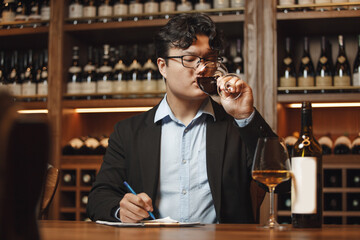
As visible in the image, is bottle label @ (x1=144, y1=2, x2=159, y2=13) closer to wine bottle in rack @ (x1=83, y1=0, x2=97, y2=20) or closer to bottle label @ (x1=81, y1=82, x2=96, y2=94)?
wine bottle in rack @ (x1=83, y1=0, x2=97, y2=20)

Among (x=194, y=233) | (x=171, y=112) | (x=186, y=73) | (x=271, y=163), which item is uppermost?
(x=186, y=73)

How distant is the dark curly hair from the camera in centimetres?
188

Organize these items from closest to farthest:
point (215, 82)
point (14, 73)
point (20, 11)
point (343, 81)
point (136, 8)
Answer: point (215, 82) < point (343, 81) < point (136, 8) < point (20, 11) < point (14, 73)

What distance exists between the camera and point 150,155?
69.9 inches

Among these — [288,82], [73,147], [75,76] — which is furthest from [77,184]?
[288,82]

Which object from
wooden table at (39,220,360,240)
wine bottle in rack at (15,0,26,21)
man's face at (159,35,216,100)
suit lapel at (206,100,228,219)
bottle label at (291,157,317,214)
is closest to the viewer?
wooden table at (39,220,360,240)

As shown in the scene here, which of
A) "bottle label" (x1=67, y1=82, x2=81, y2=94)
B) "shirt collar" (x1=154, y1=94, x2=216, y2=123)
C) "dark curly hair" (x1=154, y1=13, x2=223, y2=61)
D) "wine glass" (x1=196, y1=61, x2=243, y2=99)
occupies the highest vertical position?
"dark curly hair" (x1=154, y1=13, x2=223, y2=61)

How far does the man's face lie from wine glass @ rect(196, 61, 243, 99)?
10 centimetres

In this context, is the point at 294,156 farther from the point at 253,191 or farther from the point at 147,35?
the point at 147,35

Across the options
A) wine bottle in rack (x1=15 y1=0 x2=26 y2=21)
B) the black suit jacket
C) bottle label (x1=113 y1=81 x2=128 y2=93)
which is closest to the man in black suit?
the black suit jacket

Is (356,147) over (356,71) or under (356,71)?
under

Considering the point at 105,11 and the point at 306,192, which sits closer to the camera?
the point at 306,192

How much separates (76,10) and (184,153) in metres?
Answer: 1.79

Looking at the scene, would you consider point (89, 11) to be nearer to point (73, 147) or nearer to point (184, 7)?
point (184, 7)
